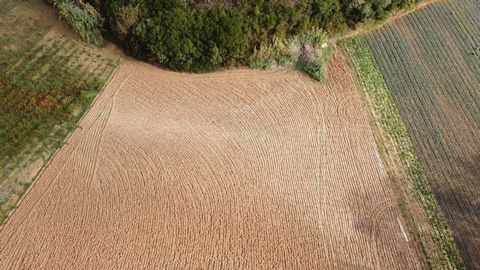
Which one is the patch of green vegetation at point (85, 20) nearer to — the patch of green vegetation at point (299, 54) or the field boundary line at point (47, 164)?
the field boundary line at point (47, 164)

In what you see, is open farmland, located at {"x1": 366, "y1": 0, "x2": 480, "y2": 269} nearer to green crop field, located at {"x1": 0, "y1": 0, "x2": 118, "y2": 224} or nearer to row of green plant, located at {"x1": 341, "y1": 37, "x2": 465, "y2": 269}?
row of green plant, located at {"x1": 341, "y1": 37, "x2": 465, "y2": 269}

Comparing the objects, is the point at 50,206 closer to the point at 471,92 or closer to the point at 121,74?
the point at 121,74

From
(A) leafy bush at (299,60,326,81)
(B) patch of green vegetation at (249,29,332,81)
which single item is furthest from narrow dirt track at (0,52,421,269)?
(B) patch of green vegetation at (249,29,332,81)

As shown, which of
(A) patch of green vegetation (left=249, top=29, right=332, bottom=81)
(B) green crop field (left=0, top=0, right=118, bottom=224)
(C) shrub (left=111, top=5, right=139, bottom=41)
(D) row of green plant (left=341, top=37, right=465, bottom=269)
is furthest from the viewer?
(A) patch of green vegetation (left=249, top=29, right=332, bottom=81)

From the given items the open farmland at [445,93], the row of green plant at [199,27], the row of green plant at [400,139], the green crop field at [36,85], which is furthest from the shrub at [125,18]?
the open farmland at [445,93]

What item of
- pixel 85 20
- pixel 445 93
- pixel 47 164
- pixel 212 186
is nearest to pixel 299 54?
pixel 445 93

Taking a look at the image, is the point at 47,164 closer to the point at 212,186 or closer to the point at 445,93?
the point at 212,186
